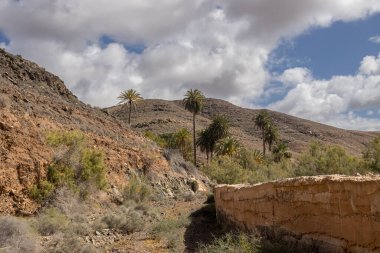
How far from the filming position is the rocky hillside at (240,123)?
9725cm

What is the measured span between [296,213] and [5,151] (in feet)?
50.7

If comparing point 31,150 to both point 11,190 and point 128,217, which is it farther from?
point 128,217

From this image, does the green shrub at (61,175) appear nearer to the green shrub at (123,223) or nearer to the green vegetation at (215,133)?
the green shrub at (123,223)

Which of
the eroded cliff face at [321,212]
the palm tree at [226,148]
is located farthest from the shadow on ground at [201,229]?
the palm tree at [226,148]

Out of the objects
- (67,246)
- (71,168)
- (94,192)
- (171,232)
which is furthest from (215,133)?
(67,246)

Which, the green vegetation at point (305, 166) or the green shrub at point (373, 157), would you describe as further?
the green vegetation at point (305, 166)

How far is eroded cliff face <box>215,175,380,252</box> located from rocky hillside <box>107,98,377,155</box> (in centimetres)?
7439

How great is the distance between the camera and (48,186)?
2172 cm

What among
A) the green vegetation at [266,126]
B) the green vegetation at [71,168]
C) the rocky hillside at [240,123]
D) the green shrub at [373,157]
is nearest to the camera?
the green vegetation at [71,168]

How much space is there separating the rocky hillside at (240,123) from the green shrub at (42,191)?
214 feet

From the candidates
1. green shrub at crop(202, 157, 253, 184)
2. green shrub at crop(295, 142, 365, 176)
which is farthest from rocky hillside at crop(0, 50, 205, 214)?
green shrub at crop(295, 142, 365, 176)

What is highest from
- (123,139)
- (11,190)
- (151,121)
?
(151,121)

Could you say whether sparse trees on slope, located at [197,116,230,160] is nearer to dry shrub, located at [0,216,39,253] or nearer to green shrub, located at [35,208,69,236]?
green shrub, located at [35,208,69,236]

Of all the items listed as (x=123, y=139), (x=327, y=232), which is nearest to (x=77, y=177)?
(x=123, y=139)
